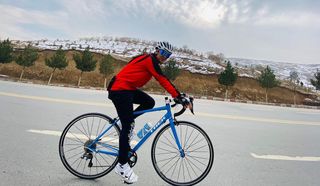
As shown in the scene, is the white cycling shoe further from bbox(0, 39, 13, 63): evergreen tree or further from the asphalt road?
bbox(0, 39, 13, 63): evergreen tree

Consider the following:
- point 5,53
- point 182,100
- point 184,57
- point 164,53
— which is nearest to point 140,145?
point 182,100

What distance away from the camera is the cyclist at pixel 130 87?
3.45 m

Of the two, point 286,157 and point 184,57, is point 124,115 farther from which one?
point 184,57

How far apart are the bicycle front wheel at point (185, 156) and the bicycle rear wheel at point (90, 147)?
0.59 meters

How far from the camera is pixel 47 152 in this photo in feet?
15.0

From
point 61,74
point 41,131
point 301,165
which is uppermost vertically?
point 61,74

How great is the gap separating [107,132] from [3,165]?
1509 mm

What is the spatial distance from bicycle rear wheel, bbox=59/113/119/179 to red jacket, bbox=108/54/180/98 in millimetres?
535

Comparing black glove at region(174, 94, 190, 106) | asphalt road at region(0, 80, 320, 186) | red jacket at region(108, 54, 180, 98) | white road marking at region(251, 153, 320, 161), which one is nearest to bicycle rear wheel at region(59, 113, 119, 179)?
asphalt road at region(0, 80, 320, 186)

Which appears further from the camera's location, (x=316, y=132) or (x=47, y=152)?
(x=316, y=132)

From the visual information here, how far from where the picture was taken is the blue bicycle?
3695 millimetres

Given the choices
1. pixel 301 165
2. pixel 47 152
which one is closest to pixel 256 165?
pixel 301 165

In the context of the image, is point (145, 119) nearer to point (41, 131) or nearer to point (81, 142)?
point (41, 131)

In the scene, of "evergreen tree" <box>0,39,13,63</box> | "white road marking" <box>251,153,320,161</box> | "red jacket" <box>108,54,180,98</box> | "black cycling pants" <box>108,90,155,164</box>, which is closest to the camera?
"red jacket" <box>108,54,180,98</box>
